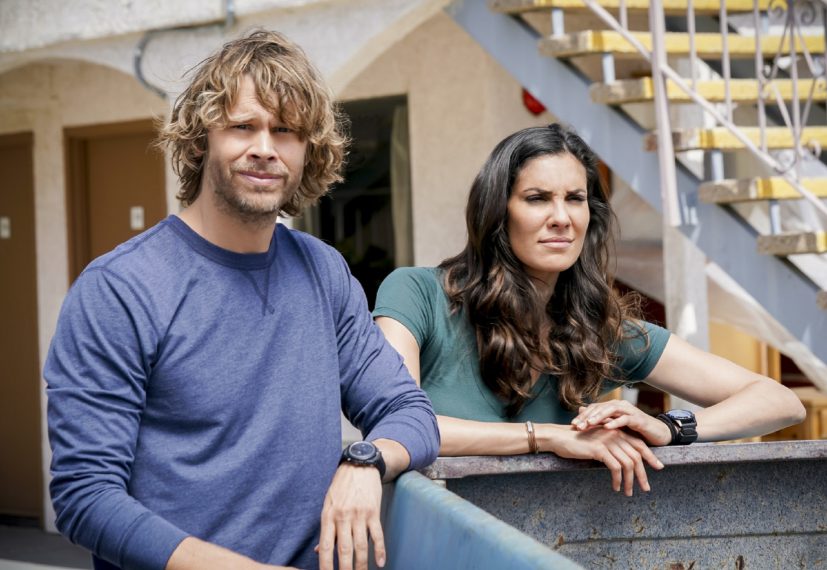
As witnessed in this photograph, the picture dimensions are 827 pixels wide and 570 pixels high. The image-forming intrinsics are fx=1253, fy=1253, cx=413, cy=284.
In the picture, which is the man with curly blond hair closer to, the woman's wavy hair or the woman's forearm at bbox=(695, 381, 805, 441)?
the woman's wavy hair

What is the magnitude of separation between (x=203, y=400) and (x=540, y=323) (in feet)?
4.06

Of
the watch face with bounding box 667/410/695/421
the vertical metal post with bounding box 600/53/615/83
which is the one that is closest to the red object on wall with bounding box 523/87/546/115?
the vertical metal post with bounding box 600/53/615/83

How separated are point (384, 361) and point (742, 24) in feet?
17.5

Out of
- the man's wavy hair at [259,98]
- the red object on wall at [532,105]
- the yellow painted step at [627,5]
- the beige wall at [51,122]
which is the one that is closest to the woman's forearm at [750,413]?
the man's wavy hair at [259,98]

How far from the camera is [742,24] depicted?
716 cm

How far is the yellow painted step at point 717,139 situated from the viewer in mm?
5223

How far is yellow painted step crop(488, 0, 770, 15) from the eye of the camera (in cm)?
561

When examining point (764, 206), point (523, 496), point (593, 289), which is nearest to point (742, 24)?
point (764, 206)

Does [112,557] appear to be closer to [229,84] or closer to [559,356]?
[229,84]

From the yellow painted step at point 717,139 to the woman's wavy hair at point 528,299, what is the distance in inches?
78.5

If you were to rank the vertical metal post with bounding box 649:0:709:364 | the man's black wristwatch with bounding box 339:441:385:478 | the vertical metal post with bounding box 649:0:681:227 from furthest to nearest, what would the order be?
the vertical metal post with bounding box 649:0:709:364, the vertical metal post with bounding box 649:0:681:227, the man's black wristwatch with bounding box 339:441:385:478

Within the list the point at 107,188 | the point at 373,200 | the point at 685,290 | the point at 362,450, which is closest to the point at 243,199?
the point at 362,450

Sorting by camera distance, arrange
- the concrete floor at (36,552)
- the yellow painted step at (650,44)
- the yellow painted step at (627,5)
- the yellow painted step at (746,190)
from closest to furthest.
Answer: the yellow painted step at (746,190)
the yellow painted step at (650,44)
the yellow painted step at (627,5)
the concrete floor at (36,552)

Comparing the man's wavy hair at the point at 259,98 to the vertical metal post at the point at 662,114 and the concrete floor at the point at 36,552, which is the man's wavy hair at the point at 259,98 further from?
the concrete floor at the point at 36,552
